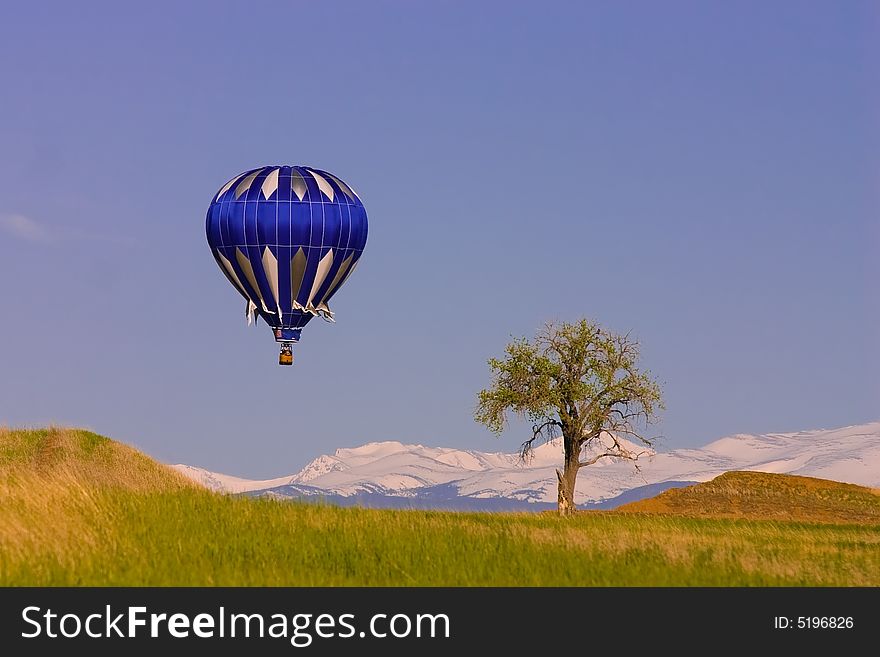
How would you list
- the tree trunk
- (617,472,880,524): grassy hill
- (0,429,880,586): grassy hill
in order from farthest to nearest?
(617,472,880,524): grassy hill
the tree trunk
(0,429,880,586): grassy hill

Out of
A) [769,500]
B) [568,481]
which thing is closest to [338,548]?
[568,481]

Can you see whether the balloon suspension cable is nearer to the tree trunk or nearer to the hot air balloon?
the hot air balloon

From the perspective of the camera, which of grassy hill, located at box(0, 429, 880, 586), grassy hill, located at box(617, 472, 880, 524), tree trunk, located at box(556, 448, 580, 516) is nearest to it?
grassy hill, located at box(0, 429, 880, 586)

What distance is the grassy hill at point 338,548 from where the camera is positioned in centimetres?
2947

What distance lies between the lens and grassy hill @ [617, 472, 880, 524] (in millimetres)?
66000

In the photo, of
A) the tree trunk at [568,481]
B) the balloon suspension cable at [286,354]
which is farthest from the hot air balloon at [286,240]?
the tree trunk at [568,481]

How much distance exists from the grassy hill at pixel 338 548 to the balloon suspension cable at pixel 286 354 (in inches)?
756

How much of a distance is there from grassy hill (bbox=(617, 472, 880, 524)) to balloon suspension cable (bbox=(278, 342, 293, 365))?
60.6 feet

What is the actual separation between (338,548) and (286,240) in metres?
30.9

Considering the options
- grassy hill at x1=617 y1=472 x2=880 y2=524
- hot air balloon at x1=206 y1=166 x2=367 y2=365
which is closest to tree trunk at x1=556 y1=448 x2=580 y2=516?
grassy hill at x1=617 y1=472 x2=880 y2=524

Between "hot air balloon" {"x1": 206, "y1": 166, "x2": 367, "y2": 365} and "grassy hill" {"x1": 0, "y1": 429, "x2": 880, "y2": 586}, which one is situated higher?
"hot air balloon" {"x1": 206, "y1": 166, "x2": 367, "y2": 365}

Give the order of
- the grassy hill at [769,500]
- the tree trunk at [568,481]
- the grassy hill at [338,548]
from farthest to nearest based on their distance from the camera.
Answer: the grassy hill at [769,500] → the tree trunk at [568,481] → the grassy hill at [338,548]

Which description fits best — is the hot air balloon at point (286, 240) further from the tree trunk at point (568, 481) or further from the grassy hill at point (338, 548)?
the grassy hill at point (338, 548)
